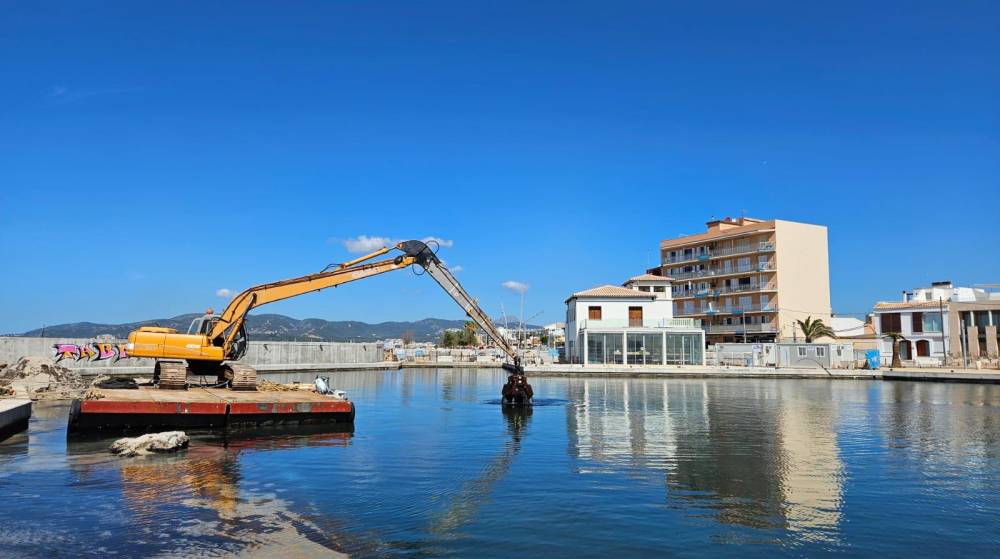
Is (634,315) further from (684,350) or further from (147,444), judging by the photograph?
(147,444)

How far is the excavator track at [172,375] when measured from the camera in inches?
1009

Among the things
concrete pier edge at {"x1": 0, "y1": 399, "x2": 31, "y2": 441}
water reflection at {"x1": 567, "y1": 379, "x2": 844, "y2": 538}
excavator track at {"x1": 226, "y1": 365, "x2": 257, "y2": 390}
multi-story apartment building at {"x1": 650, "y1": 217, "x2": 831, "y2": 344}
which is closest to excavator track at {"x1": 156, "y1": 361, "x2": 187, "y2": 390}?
excavator track at {"x1": 226, "y1": 365, "x2": 257, "y2": 390}

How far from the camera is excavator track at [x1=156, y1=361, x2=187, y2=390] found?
2562 centimetres

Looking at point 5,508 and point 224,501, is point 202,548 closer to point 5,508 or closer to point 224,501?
point 224,501

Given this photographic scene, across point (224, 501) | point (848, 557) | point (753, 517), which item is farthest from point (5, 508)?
point (848, 557)

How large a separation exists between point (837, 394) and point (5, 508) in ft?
148

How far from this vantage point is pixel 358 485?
14969mm

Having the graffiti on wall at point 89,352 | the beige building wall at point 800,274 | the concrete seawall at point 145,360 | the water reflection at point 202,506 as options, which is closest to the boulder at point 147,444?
the water reflection at point 202,506

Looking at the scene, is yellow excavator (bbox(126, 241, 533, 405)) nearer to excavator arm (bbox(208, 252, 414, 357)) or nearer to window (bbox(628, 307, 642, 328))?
excavator arm (bbox(208, 252, 414, 357))

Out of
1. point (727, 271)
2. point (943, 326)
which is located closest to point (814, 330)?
point (943, 326)

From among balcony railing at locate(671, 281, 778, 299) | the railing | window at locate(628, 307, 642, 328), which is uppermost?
the railing

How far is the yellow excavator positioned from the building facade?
2528 inches

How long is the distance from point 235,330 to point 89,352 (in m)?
37.3

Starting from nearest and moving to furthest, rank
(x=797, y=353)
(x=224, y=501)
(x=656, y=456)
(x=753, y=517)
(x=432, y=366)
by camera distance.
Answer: (x=753, y=517) → (x=224, y=501) → (x=656, y=456) → (x=797, y=353) → (x=432, y=366)
